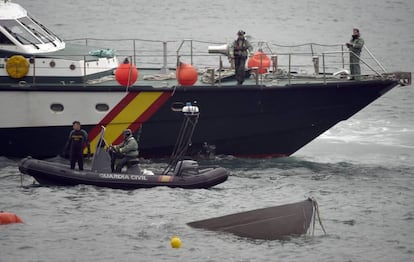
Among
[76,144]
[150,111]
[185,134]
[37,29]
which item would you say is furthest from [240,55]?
[37,29]

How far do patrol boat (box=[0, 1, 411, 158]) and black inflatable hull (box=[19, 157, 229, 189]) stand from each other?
2.59 meters

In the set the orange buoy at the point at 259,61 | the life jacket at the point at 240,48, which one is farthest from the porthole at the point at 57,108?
the orange buoy at the point at 259,61

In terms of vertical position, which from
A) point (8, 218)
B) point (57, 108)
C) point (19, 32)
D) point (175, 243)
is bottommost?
point (175, 243)

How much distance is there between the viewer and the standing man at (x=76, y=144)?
Result: 25.2 meters

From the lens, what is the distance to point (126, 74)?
26891 mm

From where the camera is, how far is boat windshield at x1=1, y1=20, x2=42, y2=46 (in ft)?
91.1

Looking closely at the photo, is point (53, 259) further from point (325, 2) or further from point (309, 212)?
point (325, 2)

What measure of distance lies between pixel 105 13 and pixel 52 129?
37755mm

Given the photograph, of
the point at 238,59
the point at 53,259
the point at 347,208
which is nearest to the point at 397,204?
the point at 347,208

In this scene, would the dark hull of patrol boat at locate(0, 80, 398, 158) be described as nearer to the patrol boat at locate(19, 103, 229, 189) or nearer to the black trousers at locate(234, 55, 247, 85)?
the black trousers at locate(234, 55, 247, 85)

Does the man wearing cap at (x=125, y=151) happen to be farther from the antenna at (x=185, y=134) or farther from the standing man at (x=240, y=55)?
the standing man at (x=240, y=55)

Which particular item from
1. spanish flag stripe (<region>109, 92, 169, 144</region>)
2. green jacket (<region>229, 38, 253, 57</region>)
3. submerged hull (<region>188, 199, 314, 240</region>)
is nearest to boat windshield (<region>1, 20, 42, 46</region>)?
spanish flag stripe (<region>109, 92, 169, 144</region>)

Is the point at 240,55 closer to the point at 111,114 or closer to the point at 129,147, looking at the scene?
the point at 111,114

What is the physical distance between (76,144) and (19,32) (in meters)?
4.25
